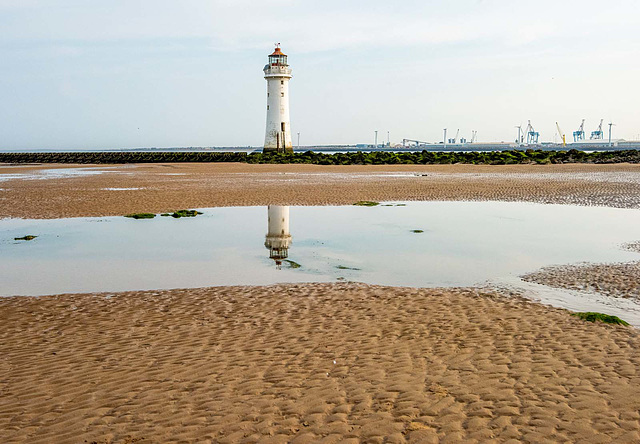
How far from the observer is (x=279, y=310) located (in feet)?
28.3

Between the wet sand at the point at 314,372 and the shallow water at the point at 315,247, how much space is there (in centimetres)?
180

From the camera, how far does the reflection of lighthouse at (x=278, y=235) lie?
13416 millimetres

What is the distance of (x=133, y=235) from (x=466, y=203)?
12.7m

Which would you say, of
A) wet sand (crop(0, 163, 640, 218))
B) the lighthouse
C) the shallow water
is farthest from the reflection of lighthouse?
the lighthouse

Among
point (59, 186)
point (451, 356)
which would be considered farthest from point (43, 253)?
point (59, 186)

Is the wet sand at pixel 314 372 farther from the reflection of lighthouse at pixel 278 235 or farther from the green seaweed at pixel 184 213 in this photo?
the green seaweed at pixel 184 213

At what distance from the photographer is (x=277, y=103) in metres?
60.3

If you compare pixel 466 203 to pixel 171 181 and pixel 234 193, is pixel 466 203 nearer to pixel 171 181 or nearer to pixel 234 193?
pixel 234 193

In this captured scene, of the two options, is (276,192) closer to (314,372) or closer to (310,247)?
(310,247)

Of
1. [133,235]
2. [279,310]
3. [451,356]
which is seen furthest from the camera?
[133,235]

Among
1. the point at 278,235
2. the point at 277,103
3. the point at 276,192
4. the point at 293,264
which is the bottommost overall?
the point at 293,264

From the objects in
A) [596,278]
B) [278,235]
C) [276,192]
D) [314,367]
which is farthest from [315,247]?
[276,192]

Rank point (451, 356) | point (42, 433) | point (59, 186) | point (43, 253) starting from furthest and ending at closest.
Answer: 1. point (59, 186)
2. point (43, 253)
3. point (451, 356)
4. point (42, 433)

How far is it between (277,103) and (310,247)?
48.0 m
